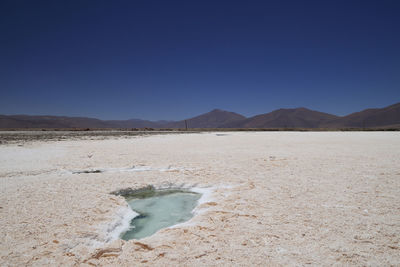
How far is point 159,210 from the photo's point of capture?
4.06m

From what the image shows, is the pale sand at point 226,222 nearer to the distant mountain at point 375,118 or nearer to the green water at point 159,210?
the green water at point 159,210

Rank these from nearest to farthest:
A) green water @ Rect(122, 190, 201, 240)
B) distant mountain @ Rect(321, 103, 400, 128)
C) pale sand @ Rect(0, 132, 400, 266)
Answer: pale sand @ Rect(0, 132, 400, 266) → green water @ Rect(122, 190, 201, 240) → distant mountain @ Rect(321, 103, 400, 128)

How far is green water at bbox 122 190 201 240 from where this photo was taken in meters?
3.29

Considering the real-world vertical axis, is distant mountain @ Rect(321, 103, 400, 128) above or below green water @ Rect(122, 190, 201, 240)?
above

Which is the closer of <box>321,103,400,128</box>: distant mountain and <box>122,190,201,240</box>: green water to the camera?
<box>122,190,201,240</box>: green water

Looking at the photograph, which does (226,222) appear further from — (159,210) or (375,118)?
(375,118)

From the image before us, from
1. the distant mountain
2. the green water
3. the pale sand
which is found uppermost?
the distant mountain

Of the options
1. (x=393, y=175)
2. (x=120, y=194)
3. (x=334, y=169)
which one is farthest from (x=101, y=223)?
(x=393, y=175)

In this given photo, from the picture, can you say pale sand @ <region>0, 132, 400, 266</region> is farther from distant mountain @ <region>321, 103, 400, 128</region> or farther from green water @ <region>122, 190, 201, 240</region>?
distant mountain @ <region>321, 103, 400, 128</region>

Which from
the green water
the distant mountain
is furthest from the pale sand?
the distant mountain

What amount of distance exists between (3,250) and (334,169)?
7196 millimetres

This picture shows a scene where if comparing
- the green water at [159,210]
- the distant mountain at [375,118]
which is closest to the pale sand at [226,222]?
the green water at [159,210]

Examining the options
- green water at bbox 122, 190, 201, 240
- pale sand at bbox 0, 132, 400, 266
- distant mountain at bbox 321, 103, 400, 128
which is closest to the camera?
pale sand at bbox 0, 132, 400, 266

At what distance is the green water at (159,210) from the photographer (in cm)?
329
